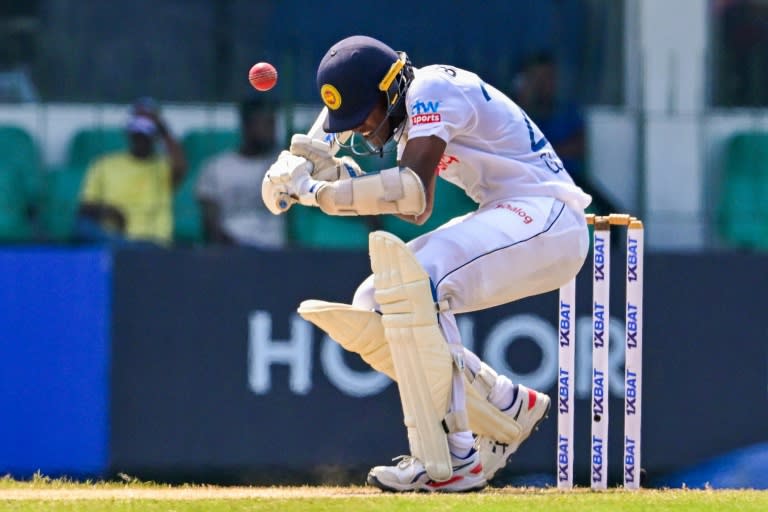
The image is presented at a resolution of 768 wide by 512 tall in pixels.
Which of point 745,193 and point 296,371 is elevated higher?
point 745,193

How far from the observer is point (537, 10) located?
9086 millimetres

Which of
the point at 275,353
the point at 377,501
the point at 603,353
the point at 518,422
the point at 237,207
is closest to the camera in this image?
the point at 377,501

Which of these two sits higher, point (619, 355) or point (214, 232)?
point (214, 232)

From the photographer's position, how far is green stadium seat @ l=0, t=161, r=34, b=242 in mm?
8211

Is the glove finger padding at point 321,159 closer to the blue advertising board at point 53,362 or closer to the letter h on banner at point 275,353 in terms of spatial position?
the letter h on banner at point 275,353

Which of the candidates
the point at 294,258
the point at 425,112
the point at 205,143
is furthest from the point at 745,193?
the point at 425,112

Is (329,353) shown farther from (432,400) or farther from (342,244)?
(432,400)

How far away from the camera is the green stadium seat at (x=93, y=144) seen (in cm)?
842

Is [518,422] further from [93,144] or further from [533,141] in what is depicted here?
[93,144]

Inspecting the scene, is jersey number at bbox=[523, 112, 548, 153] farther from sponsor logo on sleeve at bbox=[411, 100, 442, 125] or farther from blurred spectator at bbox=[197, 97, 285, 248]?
blurred spectator at bbox=[197, 97, 285, 248]

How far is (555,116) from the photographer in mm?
8781

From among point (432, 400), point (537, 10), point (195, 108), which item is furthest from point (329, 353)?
point (432, 400)

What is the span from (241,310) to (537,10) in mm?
2427

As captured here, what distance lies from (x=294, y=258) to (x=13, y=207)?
1.42m
